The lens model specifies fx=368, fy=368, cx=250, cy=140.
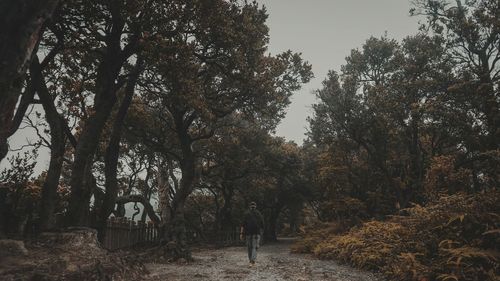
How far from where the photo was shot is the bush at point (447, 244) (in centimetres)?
768

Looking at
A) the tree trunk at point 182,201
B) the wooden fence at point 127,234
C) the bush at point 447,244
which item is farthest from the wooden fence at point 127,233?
the bush at point 447,244

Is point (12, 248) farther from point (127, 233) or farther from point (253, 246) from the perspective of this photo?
point (127, 233)

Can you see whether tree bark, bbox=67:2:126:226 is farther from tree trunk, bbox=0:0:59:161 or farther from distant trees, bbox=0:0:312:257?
tree trunk, bbox=0:0:59:161

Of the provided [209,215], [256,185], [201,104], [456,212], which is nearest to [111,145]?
[201,104]

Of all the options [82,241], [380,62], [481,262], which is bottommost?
[481,262]

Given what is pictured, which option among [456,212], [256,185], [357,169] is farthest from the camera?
[256,185]

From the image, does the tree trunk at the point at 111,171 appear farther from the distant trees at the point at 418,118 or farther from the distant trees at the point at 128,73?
the distant trees at the point at 418,118

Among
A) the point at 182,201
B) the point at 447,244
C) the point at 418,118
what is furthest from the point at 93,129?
the point at 418,118

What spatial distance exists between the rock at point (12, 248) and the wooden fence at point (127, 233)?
10.6 m

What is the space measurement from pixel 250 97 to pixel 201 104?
531cm

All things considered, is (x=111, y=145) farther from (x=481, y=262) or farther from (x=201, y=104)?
(x=481, y=262)

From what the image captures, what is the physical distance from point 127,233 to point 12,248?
14820mm

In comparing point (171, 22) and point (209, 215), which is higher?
point (171, 22)

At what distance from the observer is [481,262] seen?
7859 mm
